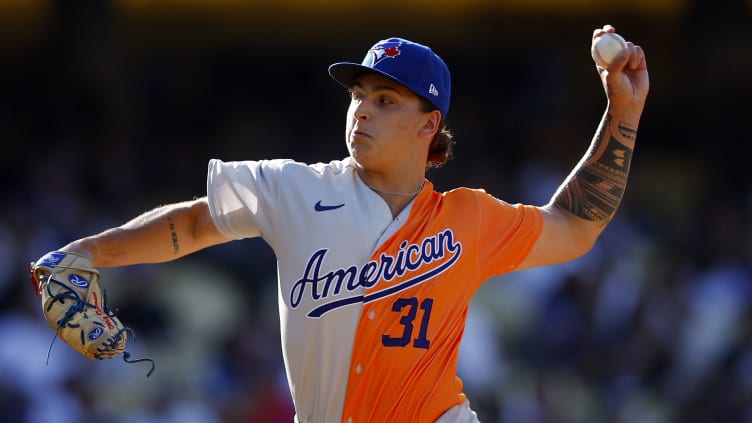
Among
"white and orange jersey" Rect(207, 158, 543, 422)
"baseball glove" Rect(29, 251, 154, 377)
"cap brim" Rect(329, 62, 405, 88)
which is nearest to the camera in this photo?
"baseball glove" Rect(29, 251, 154, 377)

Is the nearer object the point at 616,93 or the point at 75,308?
the point at 75,308

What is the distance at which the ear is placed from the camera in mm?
4145

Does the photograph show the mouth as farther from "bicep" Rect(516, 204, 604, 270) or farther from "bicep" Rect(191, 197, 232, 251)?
"bicep" Rect(516, 204, 604, 270)

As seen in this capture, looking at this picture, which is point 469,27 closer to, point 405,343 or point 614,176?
point 614,176

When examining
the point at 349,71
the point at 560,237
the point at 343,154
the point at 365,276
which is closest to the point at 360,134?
the point at 349,71

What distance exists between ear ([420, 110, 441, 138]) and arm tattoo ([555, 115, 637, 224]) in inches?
22.6

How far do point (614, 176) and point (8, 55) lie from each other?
757 centimetres

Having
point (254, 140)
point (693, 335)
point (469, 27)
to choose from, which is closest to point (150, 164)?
point (254, 140)

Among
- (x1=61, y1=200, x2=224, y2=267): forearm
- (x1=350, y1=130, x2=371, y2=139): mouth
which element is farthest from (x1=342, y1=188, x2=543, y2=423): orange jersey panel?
(x1=61, y1=200, x2=224, y2=267): forearm

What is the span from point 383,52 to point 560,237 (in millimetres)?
949

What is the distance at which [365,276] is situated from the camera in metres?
3.84

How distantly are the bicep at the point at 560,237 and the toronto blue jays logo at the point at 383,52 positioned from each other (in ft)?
2.65

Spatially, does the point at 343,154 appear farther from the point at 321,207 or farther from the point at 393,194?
the point at 321,207

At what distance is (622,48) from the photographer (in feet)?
13.8
